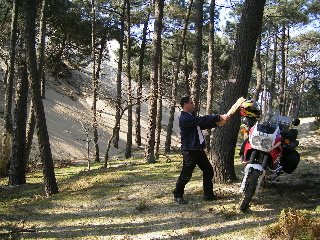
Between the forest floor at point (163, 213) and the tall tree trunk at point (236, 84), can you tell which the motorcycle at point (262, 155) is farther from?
the tall tree trunk at point (236, 84)

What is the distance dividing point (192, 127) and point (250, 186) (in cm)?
138

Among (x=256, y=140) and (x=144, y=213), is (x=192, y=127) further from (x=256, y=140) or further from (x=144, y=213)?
(x=144, y=213)

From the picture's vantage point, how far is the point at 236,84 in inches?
233

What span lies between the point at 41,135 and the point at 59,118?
52.4 ft

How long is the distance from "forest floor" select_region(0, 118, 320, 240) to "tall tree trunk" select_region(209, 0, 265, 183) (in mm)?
459

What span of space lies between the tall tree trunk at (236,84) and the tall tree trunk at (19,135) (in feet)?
20.7

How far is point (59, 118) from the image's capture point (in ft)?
75.0

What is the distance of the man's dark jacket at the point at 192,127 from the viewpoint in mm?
4949

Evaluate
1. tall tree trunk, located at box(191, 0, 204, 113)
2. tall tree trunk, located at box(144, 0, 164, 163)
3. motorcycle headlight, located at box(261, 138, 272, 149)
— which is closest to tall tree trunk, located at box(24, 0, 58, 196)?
tall tree trunk, located at box(144, 0, 164, 163)

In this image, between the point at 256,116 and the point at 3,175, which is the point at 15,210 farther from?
the point at 3,175

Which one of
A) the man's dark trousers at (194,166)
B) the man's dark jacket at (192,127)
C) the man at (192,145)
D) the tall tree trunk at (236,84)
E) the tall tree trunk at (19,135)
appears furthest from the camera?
the tall tree trunk at (19,135)

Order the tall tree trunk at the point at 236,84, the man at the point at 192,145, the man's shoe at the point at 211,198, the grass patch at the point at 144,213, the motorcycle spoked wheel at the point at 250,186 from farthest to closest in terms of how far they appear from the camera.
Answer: the tall tree trunk at the point at 236,84 → the man's shoe at the point at 211,198 → the man at the point at 192,145 → the motorcycle spoked wheel at the point at 250,186 → the grass patch at the point at 144,213

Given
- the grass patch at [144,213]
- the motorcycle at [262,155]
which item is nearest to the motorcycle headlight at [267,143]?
the motorcycle at [262,155]

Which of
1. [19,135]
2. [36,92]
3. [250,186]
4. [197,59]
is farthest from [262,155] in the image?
[197,59]
